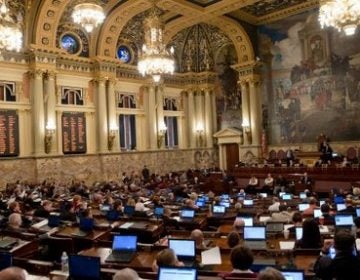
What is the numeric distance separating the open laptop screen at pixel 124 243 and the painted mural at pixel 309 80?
56.8 feet

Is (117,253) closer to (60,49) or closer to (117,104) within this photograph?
(60,49)

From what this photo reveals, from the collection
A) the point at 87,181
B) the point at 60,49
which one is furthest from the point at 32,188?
the point at 60,49

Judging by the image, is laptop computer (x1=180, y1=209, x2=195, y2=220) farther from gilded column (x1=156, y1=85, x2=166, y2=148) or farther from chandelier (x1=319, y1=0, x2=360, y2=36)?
gilded column (x1=156, y1=85, x2=166, y2=148)

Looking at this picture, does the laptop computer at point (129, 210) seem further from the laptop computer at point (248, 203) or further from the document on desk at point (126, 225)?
the laptop computer at point (248, 203)

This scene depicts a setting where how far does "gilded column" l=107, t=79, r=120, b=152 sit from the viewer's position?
20.0 meters

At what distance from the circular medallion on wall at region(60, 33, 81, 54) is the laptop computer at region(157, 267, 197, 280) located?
17.1 metres

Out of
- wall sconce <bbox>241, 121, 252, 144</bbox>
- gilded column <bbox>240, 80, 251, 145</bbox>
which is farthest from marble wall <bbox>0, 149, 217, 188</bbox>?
gilded column <bbox>240, 80, 251, 145</bbox>

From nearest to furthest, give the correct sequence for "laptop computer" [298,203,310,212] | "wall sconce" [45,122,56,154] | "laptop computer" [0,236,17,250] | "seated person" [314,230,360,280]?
"seated person" [314,230,360,280] → "laptop computer" [0,236,17,250] → "laptop computer" [298,203,310,212] → "wall sconce" [45,122,56,154]

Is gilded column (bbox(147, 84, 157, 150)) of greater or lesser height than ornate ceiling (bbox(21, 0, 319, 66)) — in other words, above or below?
below

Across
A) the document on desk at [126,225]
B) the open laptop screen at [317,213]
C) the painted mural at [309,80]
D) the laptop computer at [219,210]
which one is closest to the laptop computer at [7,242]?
the document on desk at [126,225]

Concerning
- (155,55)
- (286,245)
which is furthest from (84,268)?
(155,55)

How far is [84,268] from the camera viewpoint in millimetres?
4160

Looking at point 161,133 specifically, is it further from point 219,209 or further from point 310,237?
point 310,237

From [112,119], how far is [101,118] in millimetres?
696
